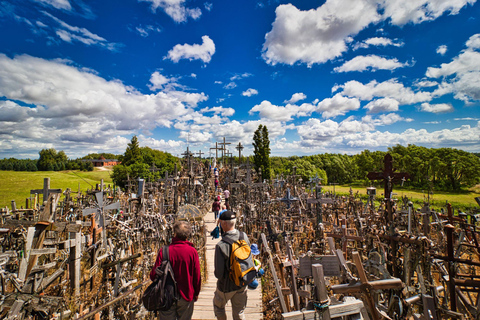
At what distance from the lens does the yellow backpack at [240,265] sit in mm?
2932

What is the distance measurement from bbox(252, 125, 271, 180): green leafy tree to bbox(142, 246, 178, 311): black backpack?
98.7 ft

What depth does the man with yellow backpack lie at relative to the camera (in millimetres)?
2955

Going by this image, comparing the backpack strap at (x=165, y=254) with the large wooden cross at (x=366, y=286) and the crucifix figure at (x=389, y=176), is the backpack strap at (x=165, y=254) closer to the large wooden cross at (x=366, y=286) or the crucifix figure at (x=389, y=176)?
the large wooden cross at (x=366, y=286)

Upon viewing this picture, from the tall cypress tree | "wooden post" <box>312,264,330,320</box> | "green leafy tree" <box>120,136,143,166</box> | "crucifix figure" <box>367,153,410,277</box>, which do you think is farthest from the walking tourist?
"green leafy tree" <box>120,136,143,166</box>

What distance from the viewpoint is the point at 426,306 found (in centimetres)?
302

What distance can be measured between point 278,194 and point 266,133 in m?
20.1

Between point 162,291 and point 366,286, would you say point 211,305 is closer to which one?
point 162,291

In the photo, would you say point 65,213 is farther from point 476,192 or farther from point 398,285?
point 476,192

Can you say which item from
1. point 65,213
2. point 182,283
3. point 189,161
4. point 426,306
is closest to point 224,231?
point 182,283

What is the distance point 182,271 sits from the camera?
2.85 metres

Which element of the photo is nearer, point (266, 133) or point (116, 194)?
point (116, 194)

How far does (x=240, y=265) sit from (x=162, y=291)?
3.17ft

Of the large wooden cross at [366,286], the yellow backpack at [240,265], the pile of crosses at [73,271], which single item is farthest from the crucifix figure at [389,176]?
the pile of crosses at [73,271]

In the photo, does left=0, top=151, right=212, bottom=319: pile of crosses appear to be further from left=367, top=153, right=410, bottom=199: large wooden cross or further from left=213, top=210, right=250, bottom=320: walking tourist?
left=367, top=153, right=410, bottom=199: large wooden cross
